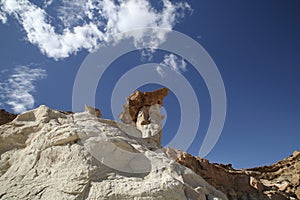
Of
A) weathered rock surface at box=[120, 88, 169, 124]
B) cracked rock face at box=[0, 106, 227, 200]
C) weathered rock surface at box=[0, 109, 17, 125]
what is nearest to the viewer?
cracked rock face at box=[0, 106, 227, 200]

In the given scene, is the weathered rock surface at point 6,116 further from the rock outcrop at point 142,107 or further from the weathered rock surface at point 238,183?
the weathered rock surface at point 238,183

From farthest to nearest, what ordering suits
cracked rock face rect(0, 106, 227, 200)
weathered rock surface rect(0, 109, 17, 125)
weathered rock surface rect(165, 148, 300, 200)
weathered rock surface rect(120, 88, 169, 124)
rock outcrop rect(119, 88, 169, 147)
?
weathered rock surface rect(120, 88, 169, 124) → rock outcrop rect(119, 88, 169, 147) → weathered rock surface rect(165, 148, 300, 200) → weathered rock surface rect(0, 109, 17, 125) → cracked rock face rect(0, 106, 227, 200)

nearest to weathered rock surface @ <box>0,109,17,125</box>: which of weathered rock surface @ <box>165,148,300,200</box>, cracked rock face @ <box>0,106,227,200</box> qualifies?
weathered rock surface @ <box>165,148,300,200</box>

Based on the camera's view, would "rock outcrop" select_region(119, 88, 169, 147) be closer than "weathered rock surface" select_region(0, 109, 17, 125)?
No

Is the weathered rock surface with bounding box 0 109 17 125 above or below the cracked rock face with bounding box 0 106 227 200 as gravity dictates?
above

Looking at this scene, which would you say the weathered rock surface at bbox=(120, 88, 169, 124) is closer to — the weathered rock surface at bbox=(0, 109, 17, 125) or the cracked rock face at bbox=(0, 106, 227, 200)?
the weathered rock surface at bbox=(0, 109, 17, 125)

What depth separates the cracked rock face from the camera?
3.61 metres

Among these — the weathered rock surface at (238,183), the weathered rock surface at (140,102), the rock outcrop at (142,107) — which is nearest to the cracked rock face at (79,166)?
the weathered rock surface at (238,183)

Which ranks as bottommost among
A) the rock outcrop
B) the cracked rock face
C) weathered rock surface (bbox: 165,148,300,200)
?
the cracked rock face

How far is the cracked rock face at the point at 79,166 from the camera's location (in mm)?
3609

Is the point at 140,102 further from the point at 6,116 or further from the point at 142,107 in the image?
the point at 6,116

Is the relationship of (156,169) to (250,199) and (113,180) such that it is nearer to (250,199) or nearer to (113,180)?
(113,180)

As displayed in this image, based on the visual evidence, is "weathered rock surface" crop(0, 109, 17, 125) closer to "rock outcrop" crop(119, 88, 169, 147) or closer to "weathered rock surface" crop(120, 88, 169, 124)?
"rock outcrop" crop(119, 88, 169, 147)

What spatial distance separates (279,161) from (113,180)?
4079 centimetres
